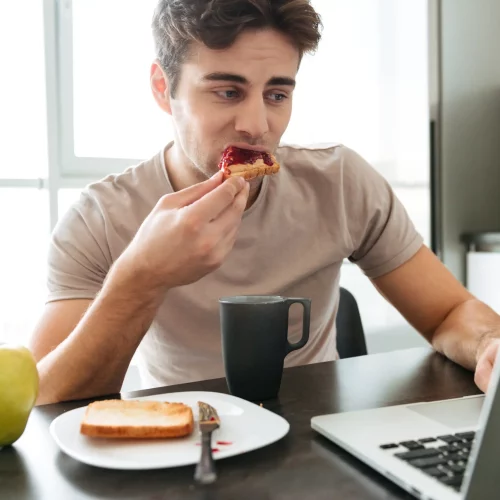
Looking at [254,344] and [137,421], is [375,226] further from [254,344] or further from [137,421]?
[137,421]

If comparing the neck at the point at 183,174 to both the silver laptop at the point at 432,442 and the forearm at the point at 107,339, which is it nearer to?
the forearm at the point at 107,339

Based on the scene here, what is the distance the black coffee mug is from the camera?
0.85m

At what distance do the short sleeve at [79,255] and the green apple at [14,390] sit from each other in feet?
1.79

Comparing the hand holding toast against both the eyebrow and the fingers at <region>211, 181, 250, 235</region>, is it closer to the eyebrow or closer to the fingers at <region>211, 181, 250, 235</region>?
the fingers at <region>211, 181, 250, 235</region>

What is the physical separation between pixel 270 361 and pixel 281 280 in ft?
1.78

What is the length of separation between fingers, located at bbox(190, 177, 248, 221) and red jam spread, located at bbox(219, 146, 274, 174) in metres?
0.22

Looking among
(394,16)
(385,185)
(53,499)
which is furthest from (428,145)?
(53,499)

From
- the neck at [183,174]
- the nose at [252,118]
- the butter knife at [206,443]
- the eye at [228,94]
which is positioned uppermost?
the eye at [228,94]

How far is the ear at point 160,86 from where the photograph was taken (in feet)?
4.90

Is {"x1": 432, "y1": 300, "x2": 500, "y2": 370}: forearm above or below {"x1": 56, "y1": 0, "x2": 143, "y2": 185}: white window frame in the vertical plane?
below

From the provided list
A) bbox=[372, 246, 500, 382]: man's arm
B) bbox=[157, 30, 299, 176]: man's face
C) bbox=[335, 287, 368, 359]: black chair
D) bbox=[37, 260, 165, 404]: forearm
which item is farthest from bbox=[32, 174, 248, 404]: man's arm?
bbox=[335, 287, 368, 359]: black chair

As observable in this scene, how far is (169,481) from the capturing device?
1.94 feet

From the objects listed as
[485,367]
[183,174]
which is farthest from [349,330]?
[485,367]

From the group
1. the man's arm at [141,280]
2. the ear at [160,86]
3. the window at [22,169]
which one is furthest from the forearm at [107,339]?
the window at [22,169]
